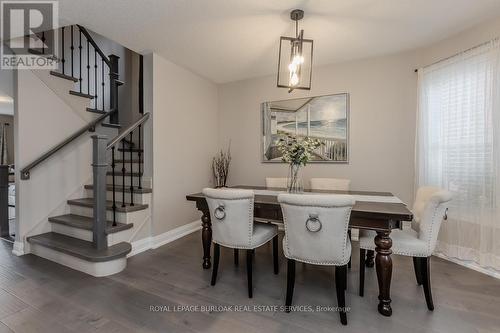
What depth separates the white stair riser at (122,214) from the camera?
2.81 m

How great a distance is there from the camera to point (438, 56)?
2824mm

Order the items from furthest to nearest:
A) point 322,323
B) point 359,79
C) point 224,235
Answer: point 359,79 < point 224,235 < point 322,323

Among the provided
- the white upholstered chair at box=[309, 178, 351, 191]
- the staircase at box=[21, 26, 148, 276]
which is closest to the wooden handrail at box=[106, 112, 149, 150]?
the staircase at box=[21, 26, 148, 276]

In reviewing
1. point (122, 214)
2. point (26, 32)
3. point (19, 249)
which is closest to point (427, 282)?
point (122, 214)

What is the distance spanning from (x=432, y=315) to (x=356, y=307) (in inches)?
19.9

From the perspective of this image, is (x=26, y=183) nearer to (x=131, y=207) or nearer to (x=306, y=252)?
(x=131, y=207)

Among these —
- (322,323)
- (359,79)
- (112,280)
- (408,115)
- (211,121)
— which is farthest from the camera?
(211,121)

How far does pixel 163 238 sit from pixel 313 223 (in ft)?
7.69

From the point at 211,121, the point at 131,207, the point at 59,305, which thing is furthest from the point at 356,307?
the point at 211,121

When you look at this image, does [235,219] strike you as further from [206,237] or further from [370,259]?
[370,259]

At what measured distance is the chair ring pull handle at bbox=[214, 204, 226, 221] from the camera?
6.53 feet

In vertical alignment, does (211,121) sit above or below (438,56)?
below

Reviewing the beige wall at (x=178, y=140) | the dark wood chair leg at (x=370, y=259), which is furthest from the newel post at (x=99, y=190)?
the dark wood chair leg at (x=370, y=259)

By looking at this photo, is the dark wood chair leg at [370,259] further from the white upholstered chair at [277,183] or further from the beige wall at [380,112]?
the white upholstered chair at [277,183]
